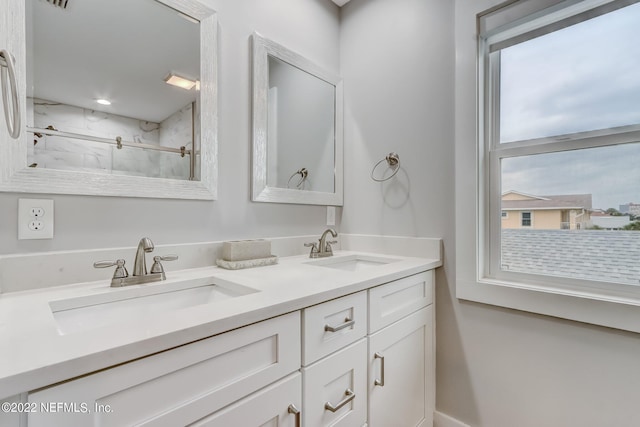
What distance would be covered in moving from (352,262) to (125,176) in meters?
1.14

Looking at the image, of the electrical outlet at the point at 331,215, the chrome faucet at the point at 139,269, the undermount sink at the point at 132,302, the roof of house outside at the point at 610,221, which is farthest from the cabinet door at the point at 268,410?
the roof of house outside at the point at 610,221

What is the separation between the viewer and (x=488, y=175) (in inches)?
54.3

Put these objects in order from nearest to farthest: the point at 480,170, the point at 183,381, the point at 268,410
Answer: the point at 183,381 → the point at 268,410 → the point at 480,170

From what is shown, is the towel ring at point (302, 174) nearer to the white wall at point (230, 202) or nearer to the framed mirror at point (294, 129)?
the framed mirror at point (294, 129)

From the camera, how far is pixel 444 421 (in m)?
1.42

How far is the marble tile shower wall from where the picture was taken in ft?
3.05

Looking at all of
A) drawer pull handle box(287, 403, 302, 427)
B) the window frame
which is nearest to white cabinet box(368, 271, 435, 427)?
the window frame

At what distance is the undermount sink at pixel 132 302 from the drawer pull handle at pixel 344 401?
1.32ft

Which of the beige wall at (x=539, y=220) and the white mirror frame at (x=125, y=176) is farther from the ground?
the white mirror frame at (x=125, y=176)

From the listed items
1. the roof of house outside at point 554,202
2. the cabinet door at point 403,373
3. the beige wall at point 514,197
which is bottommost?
the cabinet door at point 403,373

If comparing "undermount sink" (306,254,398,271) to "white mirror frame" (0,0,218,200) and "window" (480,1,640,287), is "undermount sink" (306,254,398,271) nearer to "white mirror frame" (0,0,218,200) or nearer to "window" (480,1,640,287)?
"window" (480,1,640,287)

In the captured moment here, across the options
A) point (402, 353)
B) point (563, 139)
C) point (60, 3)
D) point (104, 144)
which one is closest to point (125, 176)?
point (104, 144)

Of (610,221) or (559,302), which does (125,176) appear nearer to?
(559,302)

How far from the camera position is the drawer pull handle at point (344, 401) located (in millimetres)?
887
